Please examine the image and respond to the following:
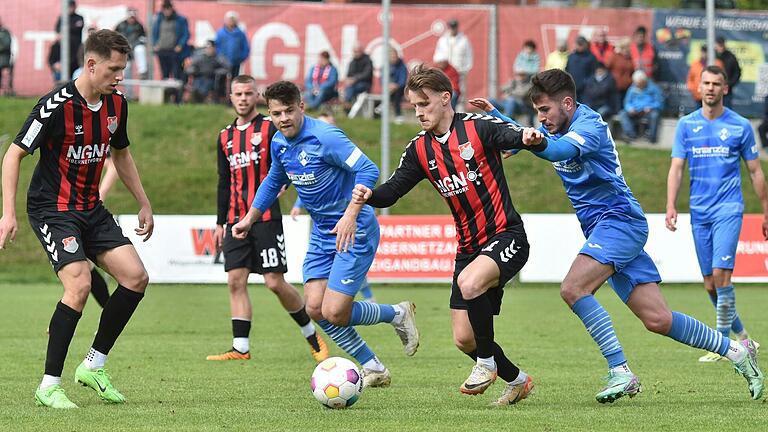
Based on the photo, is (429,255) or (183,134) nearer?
(429,255)

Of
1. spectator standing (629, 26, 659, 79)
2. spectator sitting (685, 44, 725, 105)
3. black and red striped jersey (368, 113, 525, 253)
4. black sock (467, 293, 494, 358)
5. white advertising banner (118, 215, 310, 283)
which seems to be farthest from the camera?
spectator standing (629, 26, 659, 79)

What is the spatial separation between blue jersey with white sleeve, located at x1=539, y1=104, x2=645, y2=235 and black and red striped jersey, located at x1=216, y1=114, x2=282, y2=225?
11.9 feet

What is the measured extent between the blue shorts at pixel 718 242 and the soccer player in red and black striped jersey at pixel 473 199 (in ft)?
11.2

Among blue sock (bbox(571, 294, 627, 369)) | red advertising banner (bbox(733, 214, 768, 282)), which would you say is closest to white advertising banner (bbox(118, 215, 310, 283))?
red advertising banner (bbox(733, 214, 768, 282))

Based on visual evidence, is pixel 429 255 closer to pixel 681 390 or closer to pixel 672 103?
pixel 672 103

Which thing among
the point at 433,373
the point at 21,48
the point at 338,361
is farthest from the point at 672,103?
the point at 338,361

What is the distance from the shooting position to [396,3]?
27906mm

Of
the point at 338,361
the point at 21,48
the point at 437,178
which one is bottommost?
the point at 338,361

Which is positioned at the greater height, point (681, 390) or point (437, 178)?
point (437, 178)

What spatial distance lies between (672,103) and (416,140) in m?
17.7

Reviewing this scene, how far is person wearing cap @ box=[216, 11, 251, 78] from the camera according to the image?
23344 mm

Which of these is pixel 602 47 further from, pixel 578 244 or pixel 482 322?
pixel 482 322

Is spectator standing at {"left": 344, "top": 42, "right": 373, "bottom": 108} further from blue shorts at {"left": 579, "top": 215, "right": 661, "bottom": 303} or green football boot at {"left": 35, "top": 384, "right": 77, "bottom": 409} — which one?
green football boot at {"left": 35, "top": 384, "right": 77, "bottom": 409}

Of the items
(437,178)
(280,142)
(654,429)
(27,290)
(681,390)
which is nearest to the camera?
(654,429)
